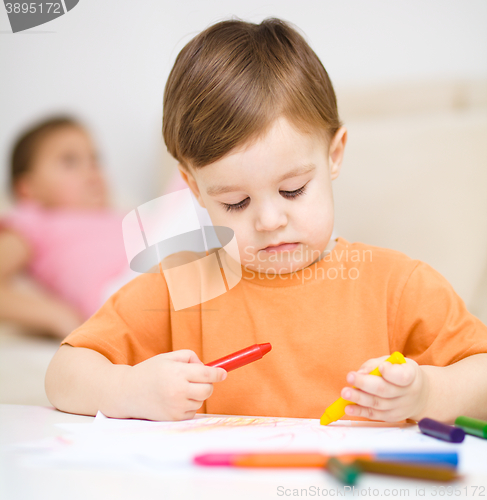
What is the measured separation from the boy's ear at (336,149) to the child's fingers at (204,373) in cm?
37

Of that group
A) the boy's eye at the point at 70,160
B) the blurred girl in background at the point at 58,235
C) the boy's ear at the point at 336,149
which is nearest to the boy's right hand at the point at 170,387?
the boy's ear at the point at 336,149

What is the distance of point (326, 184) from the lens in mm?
707

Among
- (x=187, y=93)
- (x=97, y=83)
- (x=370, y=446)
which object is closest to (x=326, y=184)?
(x=187, y=93)

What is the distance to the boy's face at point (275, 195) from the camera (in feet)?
2.11

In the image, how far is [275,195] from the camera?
654mm

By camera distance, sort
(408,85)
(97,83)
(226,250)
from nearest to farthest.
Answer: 1. (226,250)
2. (408,85)
3. (97,83)

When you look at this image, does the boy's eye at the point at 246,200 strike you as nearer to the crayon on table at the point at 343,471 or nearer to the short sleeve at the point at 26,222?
the crayon on table at the point at 343,471

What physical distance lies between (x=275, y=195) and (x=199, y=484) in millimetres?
384

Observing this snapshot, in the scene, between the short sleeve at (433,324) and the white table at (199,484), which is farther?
the short sleeve at (433,324)

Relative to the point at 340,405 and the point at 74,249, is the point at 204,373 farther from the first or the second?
the point at 74,249

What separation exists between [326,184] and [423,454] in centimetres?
40

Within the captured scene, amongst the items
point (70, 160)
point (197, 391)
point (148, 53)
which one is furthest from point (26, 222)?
point (197, 391)

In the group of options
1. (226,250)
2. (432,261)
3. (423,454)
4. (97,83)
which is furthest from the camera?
(97,83)

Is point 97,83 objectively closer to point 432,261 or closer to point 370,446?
point 432,261
